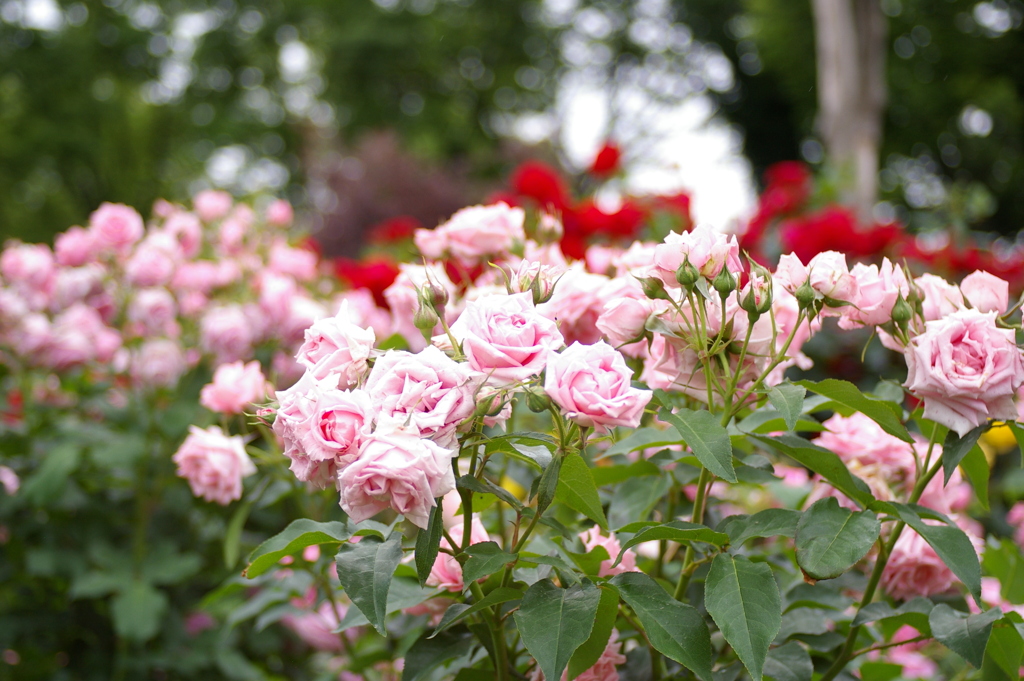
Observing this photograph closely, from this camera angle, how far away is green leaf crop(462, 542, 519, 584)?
0.73 meters

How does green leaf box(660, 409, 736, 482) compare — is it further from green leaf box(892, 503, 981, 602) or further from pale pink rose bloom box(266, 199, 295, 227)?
pale pink rose bloom box(266, 199, 295, 227)

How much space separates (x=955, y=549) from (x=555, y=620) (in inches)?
14.9

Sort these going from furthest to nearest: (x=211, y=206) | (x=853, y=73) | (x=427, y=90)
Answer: (x=427, y=90) → (x=853, y=73) → (x=211, y=206)

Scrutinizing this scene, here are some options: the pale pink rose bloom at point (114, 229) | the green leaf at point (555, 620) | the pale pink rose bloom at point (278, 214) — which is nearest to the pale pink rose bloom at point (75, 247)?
the pale pink rose bloom at point (114, 229)

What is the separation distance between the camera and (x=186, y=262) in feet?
7.54

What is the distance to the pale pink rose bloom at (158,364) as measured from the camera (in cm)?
199

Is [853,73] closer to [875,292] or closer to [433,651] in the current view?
[875,292]

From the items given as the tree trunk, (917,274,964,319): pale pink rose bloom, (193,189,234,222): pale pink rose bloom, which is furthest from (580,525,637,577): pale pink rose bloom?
the tree trunk

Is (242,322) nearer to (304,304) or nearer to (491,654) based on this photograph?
(304,304)

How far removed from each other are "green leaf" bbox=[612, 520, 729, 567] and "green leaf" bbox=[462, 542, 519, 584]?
0.34ft

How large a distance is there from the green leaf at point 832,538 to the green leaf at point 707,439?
0.11m

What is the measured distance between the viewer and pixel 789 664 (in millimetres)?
875

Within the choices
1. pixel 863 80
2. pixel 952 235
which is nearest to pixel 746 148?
pixel 863 80

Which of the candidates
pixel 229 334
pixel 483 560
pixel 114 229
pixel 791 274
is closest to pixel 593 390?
pixel 483 560
